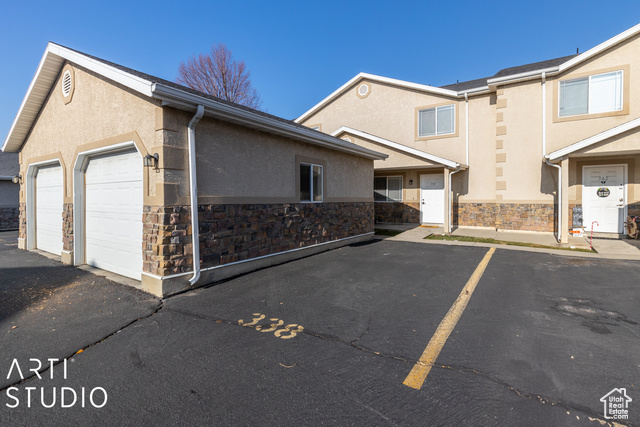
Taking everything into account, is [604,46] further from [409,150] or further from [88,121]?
[88,121]

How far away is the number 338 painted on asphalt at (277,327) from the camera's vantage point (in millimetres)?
3641

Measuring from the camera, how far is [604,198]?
10461 millimetres

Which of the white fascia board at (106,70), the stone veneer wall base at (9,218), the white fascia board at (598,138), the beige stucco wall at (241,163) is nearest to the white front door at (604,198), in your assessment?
the white fascia board at (598,138)

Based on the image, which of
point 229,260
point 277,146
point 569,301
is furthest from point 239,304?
point 569,301

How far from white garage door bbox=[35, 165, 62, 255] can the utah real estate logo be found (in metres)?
10.8

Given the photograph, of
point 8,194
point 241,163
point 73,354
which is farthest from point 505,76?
point 8,194

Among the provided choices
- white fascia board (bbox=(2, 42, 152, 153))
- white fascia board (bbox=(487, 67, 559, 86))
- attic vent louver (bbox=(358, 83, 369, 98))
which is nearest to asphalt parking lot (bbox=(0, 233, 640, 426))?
white fascia board (bbox=(2, 42, 152, 153))

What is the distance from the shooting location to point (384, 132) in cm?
1483

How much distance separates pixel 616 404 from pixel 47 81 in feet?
37.7

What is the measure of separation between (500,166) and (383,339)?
1109cm

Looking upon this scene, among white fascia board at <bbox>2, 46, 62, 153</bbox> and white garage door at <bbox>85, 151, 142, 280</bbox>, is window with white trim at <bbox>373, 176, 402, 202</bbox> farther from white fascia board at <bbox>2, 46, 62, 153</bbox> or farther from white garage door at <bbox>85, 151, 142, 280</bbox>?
white fascia board at <bbox>2, 46, 62, 153</bbox>

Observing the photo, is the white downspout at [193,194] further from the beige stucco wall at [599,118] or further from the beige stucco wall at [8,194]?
the beige stucco wall at [8,194]

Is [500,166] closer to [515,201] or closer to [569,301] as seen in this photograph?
[515,201]

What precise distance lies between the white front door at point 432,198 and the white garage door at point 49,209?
1318 cm
